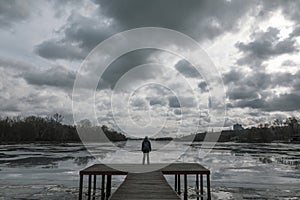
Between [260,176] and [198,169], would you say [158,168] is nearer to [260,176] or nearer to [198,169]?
[198,169]

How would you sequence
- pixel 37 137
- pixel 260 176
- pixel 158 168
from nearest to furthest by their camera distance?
pixel 158 168
pixel 260 176
pixel 37 137

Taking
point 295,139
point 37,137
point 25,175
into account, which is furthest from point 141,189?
point 295,139

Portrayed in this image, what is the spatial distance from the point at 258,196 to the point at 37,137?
11349 cm

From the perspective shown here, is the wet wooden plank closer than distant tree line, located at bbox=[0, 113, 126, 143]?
Yes

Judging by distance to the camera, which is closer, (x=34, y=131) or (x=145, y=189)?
(x=145, y=189)

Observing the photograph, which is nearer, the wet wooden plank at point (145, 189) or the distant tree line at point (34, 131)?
the wet wooden plank at point (145, 189)

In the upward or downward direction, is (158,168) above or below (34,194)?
above

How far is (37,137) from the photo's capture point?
118 metres

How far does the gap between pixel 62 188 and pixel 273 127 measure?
590 feet

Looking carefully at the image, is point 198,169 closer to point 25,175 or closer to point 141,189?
point 141,189

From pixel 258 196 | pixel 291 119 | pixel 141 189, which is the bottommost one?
pixel 258 196

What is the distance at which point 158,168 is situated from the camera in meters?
15.6

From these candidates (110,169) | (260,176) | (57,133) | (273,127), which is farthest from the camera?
(273,127)

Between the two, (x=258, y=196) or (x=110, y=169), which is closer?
(x=110, y=169)
